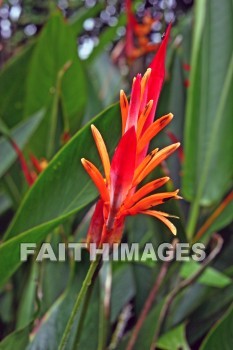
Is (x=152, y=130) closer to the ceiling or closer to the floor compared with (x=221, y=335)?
closer to the ceiling

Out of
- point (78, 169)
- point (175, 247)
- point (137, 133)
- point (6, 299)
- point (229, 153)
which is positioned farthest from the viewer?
point (6, 299)

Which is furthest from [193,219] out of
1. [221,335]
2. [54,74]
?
[54,74]

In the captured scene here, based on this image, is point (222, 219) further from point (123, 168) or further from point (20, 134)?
point (123, 168)

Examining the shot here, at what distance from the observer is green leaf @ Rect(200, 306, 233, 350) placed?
56 centimetres

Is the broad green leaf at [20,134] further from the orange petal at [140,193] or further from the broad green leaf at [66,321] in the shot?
the orange petal at [140,193]

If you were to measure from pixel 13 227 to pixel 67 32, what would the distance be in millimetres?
467

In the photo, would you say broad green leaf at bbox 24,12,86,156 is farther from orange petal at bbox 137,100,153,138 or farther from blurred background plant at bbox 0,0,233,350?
orange petal at bbox 137,100,153,138

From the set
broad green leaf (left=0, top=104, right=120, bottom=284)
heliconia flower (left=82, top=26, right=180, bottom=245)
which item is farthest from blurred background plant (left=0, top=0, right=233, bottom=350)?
heliconia flower (left=82, top=26, right=180, bottom=245)

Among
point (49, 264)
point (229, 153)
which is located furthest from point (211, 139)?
point (49, 264)

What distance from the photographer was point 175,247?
74 cm

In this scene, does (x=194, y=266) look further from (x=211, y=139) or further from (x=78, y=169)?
(x=78, y=169)

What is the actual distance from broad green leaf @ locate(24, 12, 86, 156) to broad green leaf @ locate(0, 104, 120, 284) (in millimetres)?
370

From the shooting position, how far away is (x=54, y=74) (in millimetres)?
1011

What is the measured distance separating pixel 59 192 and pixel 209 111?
0.35 m
